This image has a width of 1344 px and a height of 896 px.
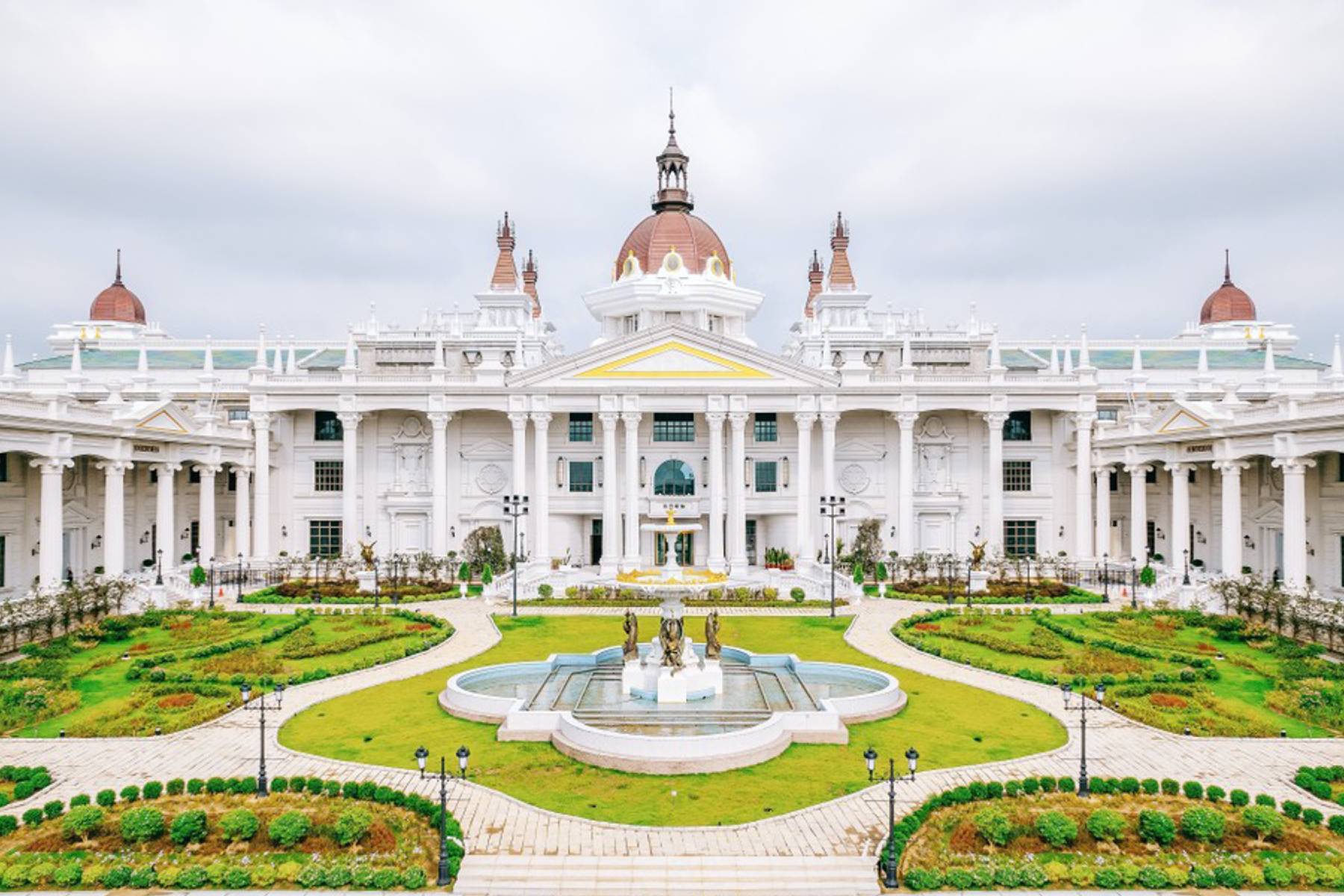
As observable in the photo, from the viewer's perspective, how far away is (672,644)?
21359 millimetres

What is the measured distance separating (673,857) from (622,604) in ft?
79.8

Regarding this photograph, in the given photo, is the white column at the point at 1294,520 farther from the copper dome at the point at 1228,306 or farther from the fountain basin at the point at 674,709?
the copper dome at the point at 1228,306

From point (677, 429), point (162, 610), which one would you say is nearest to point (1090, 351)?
point (677, 429)

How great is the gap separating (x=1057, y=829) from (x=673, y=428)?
3652cm

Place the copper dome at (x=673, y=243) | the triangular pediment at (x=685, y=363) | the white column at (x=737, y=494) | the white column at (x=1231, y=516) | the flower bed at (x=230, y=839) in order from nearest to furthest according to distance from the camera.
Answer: the flower bed at (x=230, y=839)
the white column at (x=1231, y=516)
the triangular pediment at (x=685, y=363)
the white column at (x=737, y=494)
the copper dome at (x=673, y=243)

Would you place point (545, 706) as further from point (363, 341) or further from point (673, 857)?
point (363, 341)

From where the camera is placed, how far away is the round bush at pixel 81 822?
13875 millimetres

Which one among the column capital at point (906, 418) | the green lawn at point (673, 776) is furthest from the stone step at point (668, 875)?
the column capital at point (906, 418)

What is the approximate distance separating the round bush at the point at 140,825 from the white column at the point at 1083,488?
1765 inches

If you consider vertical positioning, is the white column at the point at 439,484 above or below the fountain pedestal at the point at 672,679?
above

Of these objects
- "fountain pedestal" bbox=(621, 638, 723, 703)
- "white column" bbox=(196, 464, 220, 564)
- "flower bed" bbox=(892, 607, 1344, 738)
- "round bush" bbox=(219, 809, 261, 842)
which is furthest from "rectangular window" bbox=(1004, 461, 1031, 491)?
"round bush" bbox=(219, 809, 261, 842)

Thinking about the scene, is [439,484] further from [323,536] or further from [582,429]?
[323,536]

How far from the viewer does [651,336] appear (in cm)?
4497

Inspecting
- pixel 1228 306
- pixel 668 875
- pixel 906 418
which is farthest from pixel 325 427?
pixel 1228 306
